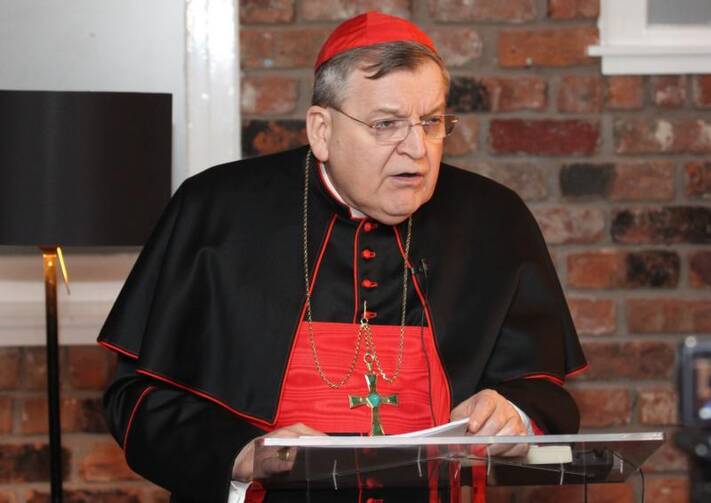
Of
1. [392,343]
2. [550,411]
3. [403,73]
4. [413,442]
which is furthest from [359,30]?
[413,442]

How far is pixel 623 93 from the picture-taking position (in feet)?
11.9

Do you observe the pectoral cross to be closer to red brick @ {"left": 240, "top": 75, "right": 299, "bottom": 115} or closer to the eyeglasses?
the eyeglasses

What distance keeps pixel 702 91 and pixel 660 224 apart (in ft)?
1.30

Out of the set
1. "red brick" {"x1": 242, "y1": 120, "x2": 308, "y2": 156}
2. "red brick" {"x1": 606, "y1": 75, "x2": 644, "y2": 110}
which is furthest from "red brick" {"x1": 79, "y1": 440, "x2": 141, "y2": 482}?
"red brick" {"x1": 606, "y1": 75, "x2": 644, "y2": 110}

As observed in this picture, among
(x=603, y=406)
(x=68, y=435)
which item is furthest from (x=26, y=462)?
(x=603, y=406)

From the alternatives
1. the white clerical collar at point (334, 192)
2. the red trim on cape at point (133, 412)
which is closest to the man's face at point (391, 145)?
the white clerical collar at point (334, 192)

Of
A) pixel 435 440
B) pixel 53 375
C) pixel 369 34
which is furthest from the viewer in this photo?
pixel 53 375

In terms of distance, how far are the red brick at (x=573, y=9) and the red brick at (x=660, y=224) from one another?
558mm

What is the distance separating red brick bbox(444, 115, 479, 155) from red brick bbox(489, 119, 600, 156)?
4 centimetres

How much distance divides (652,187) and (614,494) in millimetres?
1684

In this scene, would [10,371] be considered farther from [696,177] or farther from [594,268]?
[696,177]

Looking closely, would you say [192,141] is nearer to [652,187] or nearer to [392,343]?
[392,343]

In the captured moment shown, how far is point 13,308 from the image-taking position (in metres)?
3.60

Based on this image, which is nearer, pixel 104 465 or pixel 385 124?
pixel 385 124
